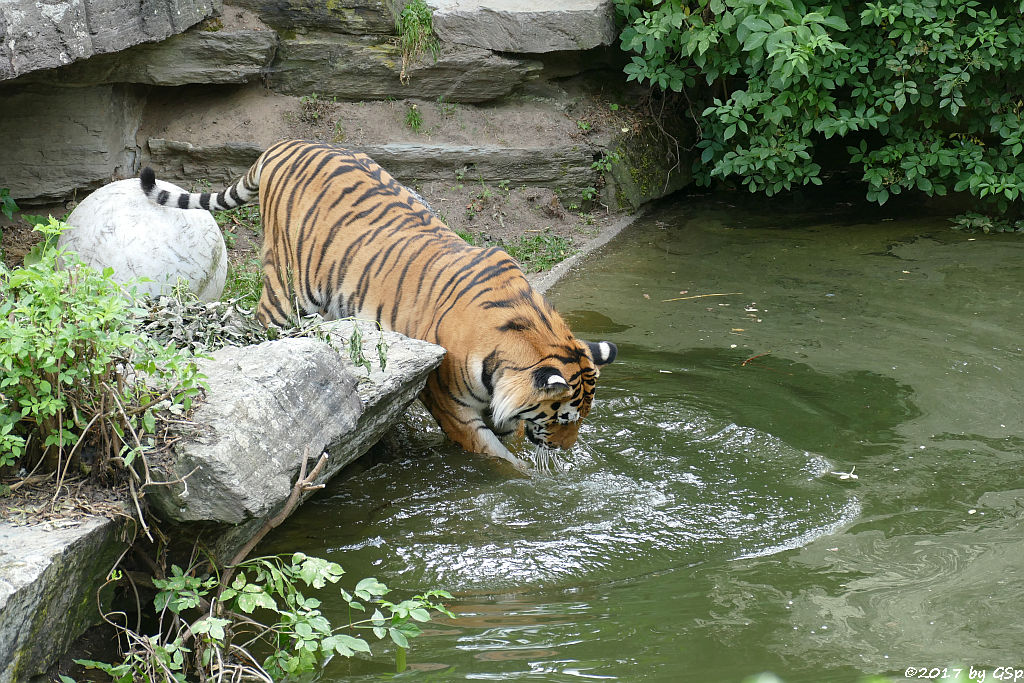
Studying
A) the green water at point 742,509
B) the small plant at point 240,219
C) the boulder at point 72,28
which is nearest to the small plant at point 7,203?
the boulder at point 72,28

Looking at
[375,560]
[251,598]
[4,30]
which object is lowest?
[375,560]

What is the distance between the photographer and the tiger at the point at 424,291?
389 centimetres

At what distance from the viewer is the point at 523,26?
24.9 ft

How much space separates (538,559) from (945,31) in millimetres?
5218

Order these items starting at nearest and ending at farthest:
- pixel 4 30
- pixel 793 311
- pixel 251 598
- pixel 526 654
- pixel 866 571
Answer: pixel 251 598 → pixel 526 654 → pixel 866 571 → pixel 4 30 → pixel 793 311

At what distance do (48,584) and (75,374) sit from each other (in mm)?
520

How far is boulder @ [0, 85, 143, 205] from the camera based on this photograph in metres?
6.65

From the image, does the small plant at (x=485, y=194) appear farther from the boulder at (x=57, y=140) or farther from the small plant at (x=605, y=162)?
the boulder at (x=57, y=140)

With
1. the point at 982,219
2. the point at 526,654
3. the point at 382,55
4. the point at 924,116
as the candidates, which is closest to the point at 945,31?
the point at 924,116

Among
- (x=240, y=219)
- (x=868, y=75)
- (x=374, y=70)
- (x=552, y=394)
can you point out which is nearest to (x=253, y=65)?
(x=374, y=70)

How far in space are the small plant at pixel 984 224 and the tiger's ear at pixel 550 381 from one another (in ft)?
15.9

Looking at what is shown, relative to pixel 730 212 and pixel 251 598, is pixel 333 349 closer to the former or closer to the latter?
pixel 251 598

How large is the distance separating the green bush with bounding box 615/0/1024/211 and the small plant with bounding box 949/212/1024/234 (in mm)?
145

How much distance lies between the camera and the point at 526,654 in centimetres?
280
